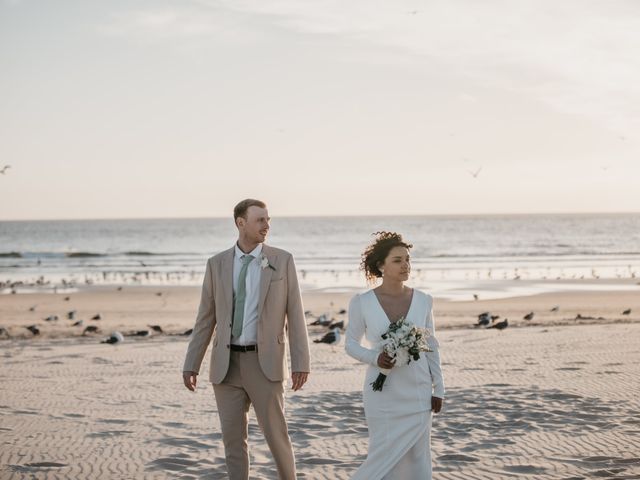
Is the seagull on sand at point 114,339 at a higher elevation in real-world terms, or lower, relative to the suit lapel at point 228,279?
lower

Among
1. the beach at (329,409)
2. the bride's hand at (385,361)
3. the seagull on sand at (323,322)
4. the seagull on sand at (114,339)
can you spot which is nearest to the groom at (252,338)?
the bride's hand at (385,361)

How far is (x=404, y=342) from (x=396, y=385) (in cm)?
37

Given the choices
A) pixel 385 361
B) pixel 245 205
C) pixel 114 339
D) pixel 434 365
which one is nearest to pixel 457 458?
pixel 434 365

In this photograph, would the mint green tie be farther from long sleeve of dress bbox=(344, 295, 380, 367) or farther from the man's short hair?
long sleeve of dress bbox=(344, 295, 380, 367)

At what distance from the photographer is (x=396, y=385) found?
5.33 meters

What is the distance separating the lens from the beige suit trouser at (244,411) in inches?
217

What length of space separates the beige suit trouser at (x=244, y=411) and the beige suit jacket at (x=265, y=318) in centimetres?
8

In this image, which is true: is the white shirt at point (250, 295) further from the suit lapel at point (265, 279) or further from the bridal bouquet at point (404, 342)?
the bridal bouquet at point (404, 342)

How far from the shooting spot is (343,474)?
22.5 ft

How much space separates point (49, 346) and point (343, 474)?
9771mm

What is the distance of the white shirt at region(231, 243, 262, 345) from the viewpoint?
5.55 metres

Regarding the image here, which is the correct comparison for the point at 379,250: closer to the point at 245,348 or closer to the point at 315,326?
the point at 245,348

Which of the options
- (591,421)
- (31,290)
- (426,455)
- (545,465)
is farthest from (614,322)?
(31,290)

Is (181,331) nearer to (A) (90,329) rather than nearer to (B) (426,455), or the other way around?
(A) (90,329)
